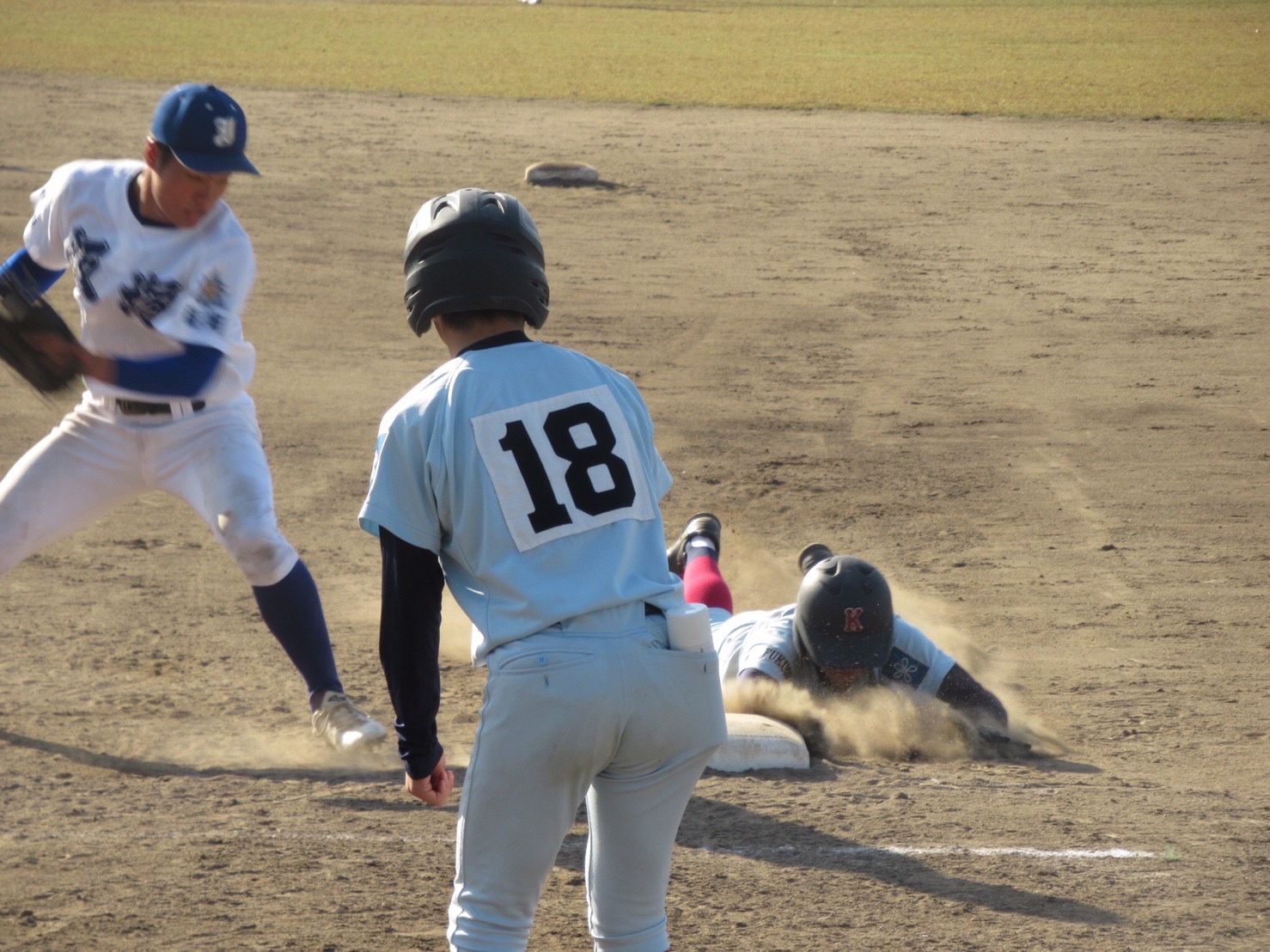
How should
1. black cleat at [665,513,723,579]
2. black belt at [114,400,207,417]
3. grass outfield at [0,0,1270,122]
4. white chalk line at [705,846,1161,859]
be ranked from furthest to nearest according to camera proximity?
grass outfield at [0,0,1270,122] → black cleat at [665,513,723,579] → black belt at [114,400,207,417] → white chalk line at [705,846,1161,859]

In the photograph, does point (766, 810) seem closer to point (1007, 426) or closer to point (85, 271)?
point (85, 271)

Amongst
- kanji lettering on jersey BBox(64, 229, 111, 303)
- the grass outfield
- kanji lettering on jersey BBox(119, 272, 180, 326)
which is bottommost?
kanji lettering on jersey BBox(119, 272, 180, 326)

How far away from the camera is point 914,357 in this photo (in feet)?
30.0

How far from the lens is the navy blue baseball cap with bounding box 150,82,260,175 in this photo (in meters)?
3.79

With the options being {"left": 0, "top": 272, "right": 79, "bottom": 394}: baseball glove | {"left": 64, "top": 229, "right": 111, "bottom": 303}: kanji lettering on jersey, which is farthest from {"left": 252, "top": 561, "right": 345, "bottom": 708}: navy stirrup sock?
{"left": 64, "top": 229, "right": 111, "bottom": 303}: kanji lettering on jersey

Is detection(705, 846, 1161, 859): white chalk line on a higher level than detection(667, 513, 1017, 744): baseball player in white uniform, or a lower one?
lower

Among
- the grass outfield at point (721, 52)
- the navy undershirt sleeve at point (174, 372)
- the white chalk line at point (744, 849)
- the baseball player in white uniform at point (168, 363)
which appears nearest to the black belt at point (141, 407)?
the baseball player in white uniform at point (168, 363)

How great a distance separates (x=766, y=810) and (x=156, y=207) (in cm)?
240

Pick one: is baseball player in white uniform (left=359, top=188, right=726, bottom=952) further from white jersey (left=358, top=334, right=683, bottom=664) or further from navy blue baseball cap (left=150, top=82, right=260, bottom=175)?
navy blue baseball cap (left=150, top=82, right=260, bottom=175)

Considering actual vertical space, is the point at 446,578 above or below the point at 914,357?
below

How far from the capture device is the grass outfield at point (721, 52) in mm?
19984

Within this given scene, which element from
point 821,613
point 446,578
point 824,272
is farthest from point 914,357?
point 446,578

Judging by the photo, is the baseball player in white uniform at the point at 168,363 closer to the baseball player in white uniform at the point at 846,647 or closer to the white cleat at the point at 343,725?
the white cleat at the point at 343,725

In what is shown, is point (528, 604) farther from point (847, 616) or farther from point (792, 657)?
point (792, 657)
